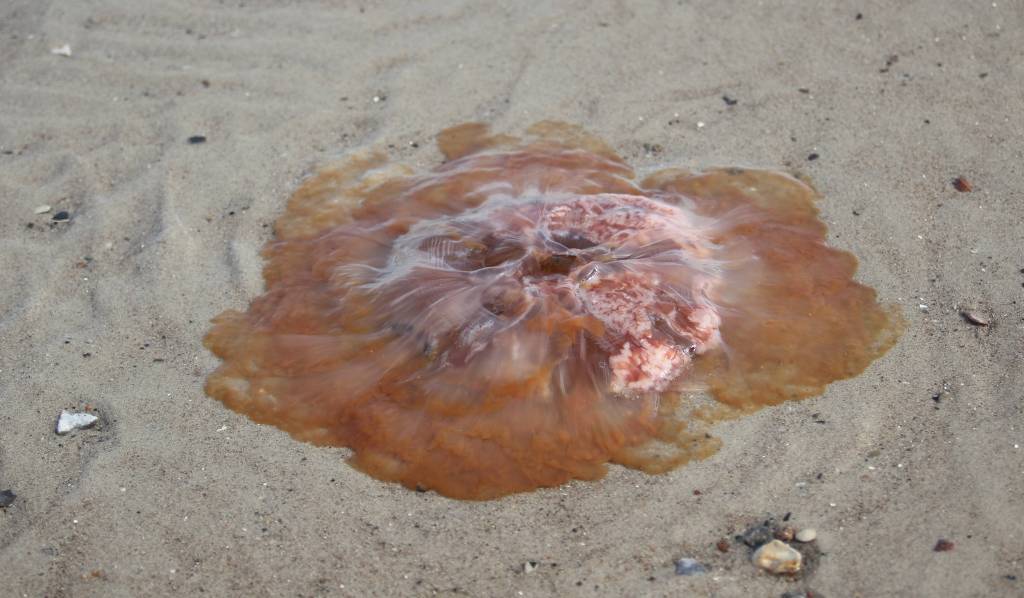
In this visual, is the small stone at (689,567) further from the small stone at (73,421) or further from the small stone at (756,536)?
the small stone at (73,421)

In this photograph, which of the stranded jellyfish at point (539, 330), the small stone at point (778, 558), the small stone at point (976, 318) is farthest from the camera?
the small stone at point (976, 318)

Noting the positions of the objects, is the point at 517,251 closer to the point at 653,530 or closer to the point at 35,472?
the point at 653,530

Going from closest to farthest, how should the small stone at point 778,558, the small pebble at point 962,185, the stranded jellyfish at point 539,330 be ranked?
the small stone at point 778,558
the stranded jellyfish at point 539,330
the small pebble at point 962,185

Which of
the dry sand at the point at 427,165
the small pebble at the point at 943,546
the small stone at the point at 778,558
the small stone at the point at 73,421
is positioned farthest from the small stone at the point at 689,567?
the small stone at the point at 73,421

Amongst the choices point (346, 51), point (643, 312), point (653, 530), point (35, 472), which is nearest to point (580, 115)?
point (346, 51)

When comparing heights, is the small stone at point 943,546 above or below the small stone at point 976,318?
above

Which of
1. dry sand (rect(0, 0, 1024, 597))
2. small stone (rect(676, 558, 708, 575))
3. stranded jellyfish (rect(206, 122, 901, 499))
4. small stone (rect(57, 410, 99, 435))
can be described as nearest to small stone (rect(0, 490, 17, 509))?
dry sand (rect(0, 0, 1024, 597))

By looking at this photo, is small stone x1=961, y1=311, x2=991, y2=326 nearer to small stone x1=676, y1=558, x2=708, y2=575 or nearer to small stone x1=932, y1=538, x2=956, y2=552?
small stone x1=932, y1=538, x2=956, y2=552

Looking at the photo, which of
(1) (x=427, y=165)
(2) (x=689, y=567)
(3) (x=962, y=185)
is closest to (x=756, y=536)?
(2) (x=689, y=567)
